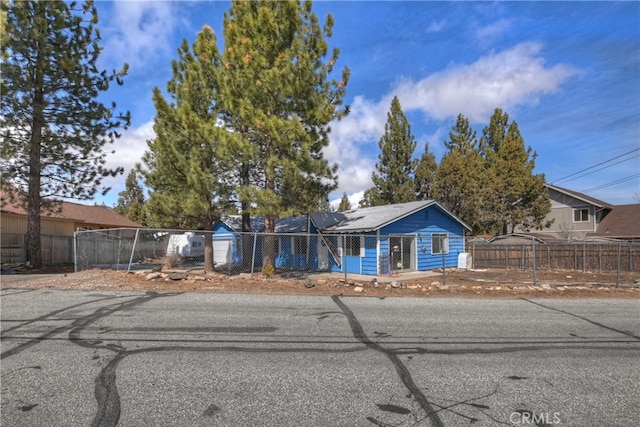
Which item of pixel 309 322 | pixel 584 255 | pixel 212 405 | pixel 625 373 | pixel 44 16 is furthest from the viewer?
pixel 584 255

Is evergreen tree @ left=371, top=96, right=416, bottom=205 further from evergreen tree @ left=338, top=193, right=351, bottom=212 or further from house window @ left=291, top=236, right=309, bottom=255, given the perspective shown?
evergreen tree @ left=338, top=193, right=351, bottom=212

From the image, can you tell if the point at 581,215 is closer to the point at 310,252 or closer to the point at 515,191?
the point at 515,191

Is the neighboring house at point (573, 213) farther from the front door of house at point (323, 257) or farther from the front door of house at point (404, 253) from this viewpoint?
the front door of house at point (323, 257)

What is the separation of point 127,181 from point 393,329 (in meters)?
63.3

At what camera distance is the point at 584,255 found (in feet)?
75.0

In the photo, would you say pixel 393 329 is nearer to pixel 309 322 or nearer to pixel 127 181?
pixel 309 322

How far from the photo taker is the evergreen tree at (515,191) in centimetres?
3497

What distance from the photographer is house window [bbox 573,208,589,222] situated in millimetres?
37406

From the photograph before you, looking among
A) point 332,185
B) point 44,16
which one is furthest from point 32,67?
point 332,185

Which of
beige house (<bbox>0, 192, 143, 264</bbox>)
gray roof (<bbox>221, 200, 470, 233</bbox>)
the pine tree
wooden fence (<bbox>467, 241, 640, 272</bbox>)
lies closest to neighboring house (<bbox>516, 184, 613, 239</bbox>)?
the pine tree

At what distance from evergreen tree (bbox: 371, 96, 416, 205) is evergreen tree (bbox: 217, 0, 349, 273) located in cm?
2083

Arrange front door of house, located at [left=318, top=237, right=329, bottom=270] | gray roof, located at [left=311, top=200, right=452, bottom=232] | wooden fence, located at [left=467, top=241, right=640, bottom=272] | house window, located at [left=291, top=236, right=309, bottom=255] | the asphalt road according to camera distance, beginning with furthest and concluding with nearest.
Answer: house window, located at [left=291, top=236, right=309, bottom=255], wooden fence, located at [left=467, top=241, right=640, bottom=272], front door of house, located at [left=318, top=237, right=329, bottom=270], gray roof, located at [left=311, top=200, right=452, bottom=232], the asphalt road

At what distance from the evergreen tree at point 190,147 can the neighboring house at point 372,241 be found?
2.36 metres

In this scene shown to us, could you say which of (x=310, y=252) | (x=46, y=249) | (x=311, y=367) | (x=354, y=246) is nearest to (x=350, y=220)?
(x=354, y=246)
